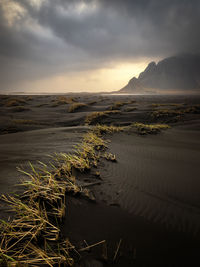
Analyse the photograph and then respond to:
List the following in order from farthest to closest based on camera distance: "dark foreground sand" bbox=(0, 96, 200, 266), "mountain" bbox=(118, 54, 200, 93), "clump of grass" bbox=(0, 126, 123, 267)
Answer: "mountain" bbox=(118, 54, 200, 93) → "dark foreground sand" bbox=(0, 96, 200, 266) → "clump of grass" bbox=(0, 126, 123, 267)

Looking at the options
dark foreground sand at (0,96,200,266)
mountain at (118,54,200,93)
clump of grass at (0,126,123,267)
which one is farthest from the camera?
mountain at (118,54,200,93)

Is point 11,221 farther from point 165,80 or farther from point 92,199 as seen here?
point 165,80

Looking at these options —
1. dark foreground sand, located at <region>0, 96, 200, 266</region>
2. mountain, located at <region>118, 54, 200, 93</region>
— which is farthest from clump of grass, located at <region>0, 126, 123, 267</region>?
mountain, located at <region>118, 54, 200, 93</region>

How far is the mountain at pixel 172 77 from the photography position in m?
173

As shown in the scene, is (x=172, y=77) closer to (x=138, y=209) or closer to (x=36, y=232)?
(x=138, y=209)

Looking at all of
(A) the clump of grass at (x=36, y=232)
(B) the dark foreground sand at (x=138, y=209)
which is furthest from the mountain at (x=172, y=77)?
(A) the clump of grass at (x=36, y=232)

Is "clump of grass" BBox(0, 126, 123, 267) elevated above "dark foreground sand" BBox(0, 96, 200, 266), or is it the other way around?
"clump of grass" BBox(0, 126, 123, 267)

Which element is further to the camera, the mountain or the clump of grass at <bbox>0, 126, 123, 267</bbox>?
the mountain

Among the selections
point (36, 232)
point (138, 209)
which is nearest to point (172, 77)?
point (138, 209)

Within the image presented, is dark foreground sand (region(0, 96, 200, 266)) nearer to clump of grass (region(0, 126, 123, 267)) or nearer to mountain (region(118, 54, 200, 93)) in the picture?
clump of grass (region(0, 126, 123, 267))

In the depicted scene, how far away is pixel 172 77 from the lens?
182000 mm

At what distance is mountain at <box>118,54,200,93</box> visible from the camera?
173m

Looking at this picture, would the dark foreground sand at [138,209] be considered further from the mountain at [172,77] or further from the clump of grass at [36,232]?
the mountain at [172,77]

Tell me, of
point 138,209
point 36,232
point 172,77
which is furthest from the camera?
point 172,77
